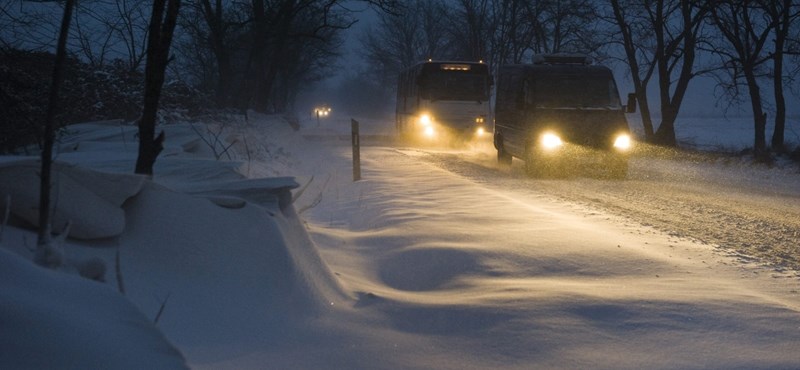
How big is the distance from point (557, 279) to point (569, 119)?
921 centimetres

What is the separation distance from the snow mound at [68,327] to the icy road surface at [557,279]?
3.15 ft

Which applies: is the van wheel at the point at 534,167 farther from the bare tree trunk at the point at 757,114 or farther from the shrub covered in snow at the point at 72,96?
the bare tree trunk at the point at 757,114

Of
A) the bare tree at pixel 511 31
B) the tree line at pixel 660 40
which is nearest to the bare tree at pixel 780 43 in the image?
the tree line at pixel 660 40

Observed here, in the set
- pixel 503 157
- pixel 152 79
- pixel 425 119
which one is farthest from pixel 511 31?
pixel 152 79

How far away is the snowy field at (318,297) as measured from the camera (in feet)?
7.32

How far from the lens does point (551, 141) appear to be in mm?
13859

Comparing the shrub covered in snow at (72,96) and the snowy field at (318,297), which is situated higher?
the shrub covered in snow at (72,96)

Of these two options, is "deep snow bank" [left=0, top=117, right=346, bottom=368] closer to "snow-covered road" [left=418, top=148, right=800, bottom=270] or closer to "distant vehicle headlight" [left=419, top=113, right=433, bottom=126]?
"snow-covered road" [left=418, top=148, right=800, bottom=270]

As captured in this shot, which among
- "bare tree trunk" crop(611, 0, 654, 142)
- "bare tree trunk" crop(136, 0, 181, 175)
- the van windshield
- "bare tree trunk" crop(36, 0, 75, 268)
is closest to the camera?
"bare tree trunk" crop(36, 0, 75, 268)

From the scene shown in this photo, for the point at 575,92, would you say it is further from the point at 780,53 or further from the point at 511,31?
the point at 511,31

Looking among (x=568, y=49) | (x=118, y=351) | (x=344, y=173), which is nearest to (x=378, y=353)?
(x=118, y=351)

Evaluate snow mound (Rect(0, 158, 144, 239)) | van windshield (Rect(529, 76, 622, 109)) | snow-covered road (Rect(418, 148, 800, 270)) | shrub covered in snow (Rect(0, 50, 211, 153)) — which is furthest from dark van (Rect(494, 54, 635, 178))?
snow mound (Rect(0, 158, 144, 239))

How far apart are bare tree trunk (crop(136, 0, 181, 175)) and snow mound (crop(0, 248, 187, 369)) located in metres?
3.17

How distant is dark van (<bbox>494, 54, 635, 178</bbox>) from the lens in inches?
539
